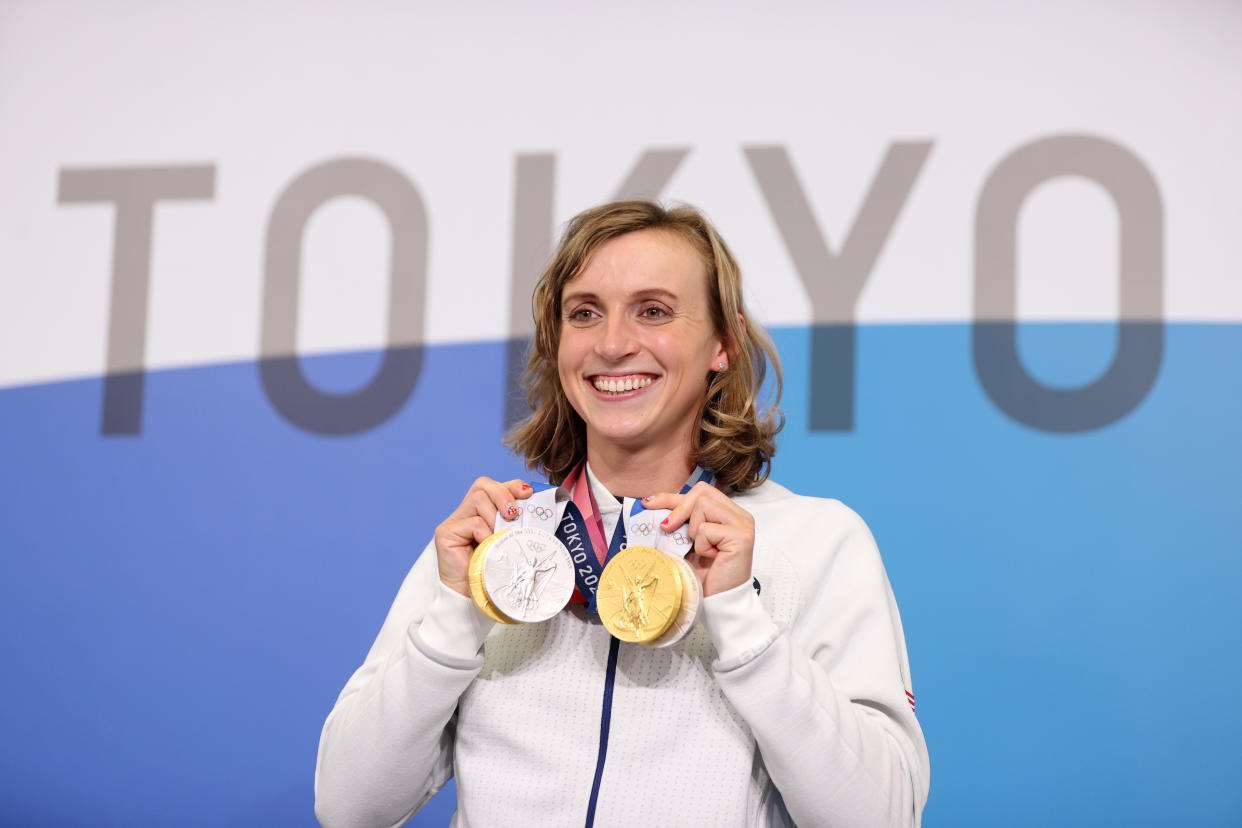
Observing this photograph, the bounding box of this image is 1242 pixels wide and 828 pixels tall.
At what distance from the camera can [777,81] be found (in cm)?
271

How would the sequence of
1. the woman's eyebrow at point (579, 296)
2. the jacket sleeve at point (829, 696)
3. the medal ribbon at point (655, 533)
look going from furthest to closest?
the woman's eyebrow at point (579, 296) < the medal ribbon at point (655, 533) < the jacket sleeve at point (829, 696)

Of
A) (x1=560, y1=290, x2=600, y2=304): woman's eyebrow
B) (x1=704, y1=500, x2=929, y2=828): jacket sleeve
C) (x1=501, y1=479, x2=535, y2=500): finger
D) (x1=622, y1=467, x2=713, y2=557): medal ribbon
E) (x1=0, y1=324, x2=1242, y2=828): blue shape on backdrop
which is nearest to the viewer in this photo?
(x1=704, y1=500, x2=929, y2=828): jacket sleeve

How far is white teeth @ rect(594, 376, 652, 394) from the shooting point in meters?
1.57

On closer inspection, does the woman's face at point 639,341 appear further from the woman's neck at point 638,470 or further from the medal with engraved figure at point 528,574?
the medal with engraved figure at point 528,574

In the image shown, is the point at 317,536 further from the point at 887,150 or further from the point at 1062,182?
the point at 1062,182

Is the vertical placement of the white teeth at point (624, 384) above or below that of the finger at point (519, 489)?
above

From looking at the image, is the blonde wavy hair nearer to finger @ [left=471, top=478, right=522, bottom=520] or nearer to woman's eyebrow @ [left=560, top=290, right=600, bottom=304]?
woman's eyebrow @ [left=560, top=290, right=600, bottom=304]

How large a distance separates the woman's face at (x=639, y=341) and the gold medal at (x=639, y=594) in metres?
0.24

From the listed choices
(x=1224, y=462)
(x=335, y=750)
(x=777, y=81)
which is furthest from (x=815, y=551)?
(x=777, y=81)

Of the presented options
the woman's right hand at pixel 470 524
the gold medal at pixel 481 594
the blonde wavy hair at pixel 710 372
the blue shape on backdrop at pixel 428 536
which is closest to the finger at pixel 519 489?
the woman's right hand at pixel 470 524

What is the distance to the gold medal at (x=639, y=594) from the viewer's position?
132cm

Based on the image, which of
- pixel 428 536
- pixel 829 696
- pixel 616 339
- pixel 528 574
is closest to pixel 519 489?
pixel 528 574

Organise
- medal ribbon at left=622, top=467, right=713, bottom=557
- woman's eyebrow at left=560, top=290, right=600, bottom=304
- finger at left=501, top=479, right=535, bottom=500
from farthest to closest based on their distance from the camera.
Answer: woman's eyebrow at left=560, top=290, right=600, bottom=304, finger at left=501, top=479, right=535, bottom=500, medal ribbon at left=622, top=467, right=713, bottom=557

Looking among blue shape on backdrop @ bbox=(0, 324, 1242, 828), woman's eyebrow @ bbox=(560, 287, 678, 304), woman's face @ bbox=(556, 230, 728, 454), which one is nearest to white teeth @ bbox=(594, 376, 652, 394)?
woman's face @ bbox=(556, 230, 728, 454)
